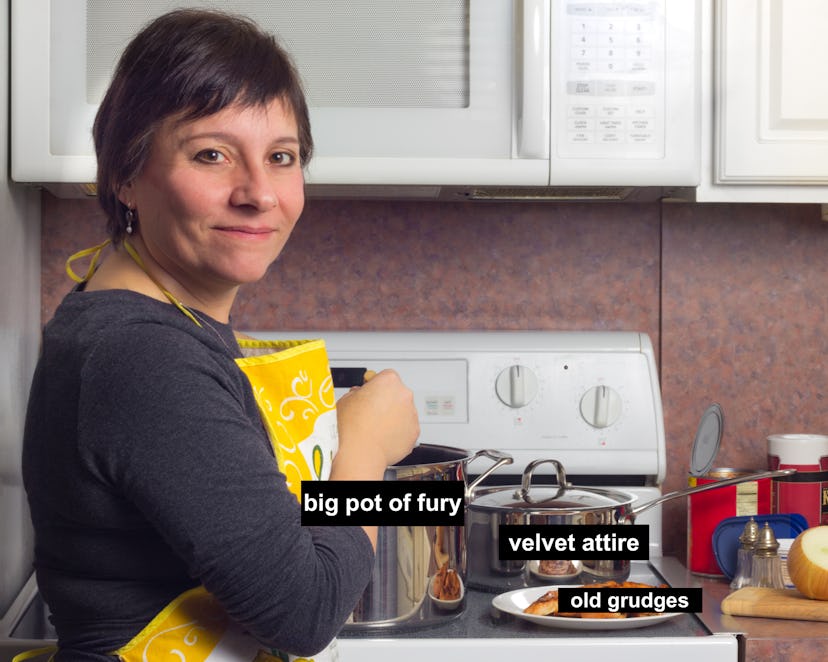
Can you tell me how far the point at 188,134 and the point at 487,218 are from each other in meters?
1.00

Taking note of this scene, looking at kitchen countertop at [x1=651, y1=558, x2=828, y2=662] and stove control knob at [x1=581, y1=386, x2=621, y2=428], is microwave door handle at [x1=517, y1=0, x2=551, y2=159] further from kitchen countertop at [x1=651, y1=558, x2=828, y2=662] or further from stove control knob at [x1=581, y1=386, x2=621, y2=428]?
kitchen countertop at [x1=651, y1=558, x2=828, y2=662]

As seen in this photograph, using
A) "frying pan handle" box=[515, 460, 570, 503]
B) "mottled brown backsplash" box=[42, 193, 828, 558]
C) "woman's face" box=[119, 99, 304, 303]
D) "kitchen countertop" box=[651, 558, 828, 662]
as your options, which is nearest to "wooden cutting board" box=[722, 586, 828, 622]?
"kitchen countertop" box=[651, 558, 828, 662]

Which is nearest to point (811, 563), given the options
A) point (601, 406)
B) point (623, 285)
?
point (601, 406)

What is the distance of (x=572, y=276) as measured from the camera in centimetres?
172

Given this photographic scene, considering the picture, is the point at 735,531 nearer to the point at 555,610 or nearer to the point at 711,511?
the point at 711,511

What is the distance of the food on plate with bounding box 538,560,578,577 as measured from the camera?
1.30 metres

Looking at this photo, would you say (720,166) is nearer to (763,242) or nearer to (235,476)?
(763,242)

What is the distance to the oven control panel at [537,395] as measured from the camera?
5.16ft

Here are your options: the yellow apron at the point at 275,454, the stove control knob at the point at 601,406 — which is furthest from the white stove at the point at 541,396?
the yellow apron at the point at 275,454

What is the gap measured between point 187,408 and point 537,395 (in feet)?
3.19

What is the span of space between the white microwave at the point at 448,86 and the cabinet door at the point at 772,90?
47 mm

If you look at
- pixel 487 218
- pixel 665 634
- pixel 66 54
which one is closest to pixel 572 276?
pixel 487 218

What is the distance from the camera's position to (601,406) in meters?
1.57

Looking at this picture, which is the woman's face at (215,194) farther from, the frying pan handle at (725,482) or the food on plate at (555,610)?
the frying pan handle at (725,482)
